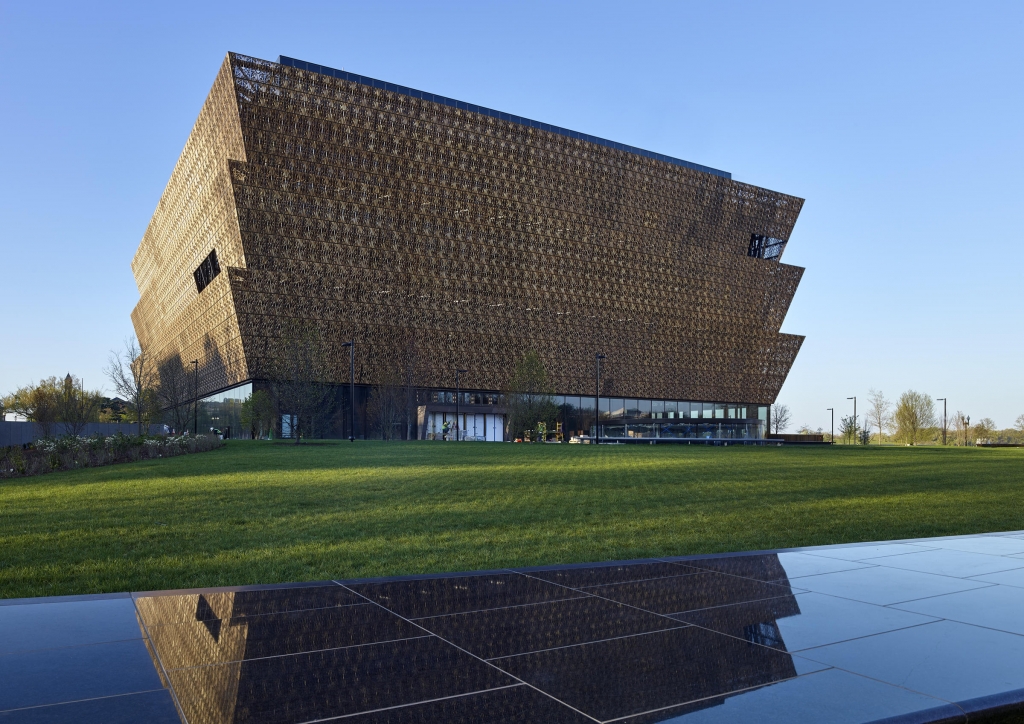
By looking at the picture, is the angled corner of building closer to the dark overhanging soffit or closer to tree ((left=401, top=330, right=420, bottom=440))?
the dark overhanging soffit

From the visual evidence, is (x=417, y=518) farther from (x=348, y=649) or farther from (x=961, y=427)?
(x=961, y=427)

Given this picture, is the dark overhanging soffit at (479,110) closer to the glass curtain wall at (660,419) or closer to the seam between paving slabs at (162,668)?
the glass curtain wall at (660,419)

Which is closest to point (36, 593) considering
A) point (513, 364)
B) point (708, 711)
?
point (708, 711)

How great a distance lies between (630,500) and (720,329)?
80.5m

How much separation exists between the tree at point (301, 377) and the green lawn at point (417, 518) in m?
28.6

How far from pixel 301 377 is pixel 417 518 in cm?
4596

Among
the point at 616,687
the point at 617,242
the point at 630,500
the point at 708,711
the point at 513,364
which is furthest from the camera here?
the point at 617,242

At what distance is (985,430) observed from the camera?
380 feet

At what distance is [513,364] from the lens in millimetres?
77312

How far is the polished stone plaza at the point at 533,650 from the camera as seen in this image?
3.76 metres

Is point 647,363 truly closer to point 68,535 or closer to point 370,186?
point 370,186

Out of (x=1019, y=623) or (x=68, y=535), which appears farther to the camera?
(x=68, y=535)

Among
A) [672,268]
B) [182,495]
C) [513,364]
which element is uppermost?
[672,268]

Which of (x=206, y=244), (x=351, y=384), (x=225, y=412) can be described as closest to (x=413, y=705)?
(x=351, y=384)
